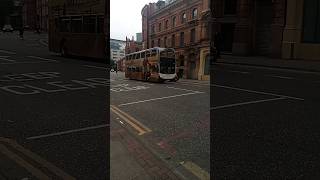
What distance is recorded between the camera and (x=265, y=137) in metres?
6.79

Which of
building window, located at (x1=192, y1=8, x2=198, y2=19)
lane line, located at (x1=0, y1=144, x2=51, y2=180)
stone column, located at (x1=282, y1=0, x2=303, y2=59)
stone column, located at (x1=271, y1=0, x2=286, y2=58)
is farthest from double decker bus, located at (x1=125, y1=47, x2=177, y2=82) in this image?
stone column, located at (x1=271, y1=0, x2=286, y2=58)

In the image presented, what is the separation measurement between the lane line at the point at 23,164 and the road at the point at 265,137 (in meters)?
1.96

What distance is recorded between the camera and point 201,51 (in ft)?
7.83

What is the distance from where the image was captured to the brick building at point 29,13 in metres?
89.9

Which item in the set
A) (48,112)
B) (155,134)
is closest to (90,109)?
(48,112)

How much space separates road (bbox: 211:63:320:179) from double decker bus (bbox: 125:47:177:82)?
0.83 metres

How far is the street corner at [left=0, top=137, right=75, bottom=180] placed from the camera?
15.9 feet

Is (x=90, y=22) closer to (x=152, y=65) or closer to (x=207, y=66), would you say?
(x=152, y=65)

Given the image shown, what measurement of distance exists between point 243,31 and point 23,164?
2984cm

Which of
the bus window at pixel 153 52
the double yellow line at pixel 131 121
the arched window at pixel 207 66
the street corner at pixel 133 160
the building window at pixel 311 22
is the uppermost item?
the building window at pixel 311 22

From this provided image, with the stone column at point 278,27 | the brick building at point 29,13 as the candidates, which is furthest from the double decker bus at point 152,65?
the brick building at point 29,13

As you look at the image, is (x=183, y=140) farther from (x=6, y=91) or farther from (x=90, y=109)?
(x=6, y=91)

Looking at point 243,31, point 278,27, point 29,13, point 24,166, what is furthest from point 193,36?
point 29,13

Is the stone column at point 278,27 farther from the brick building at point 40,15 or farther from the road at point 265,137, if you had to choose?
the brick building at point 40,15
